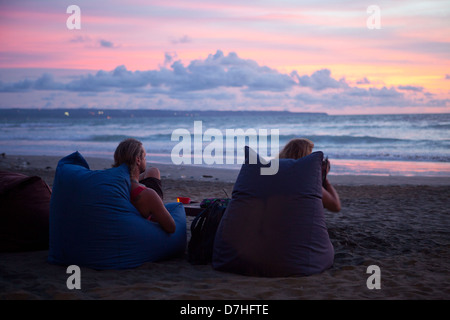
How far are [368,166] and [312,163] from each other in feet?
34.0

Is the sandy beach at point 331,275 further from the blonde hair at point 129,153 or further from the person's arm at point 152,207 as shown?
→ the blonde hair at point 129,153

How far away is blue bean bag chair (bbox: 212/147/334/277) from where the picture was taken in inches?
126

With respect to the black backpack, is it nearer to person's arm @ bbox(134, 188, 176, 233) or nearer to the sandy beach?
the sandy beach

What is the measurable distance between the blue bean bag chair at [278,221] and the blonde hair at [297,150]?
0.22 m

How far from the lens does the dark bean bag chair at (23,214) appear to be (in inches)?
148

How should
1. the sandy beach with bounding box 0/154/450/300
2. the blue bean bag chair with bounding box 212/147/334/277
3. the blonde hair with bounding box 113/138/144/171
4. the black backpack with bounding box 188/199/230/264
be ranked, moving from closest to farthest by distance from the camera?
1. the sandy beach with bounding box 0/154/450/300
2. the blue bean bag chair with bounding box 212/147/334/277
3. the blonde hair with bounding box 113/138/144/171
4. the black backpack with bounding box 188/199/230/264

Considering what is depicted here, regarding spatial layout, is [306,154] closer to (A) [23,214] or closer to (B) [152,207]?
(B) [152,207]

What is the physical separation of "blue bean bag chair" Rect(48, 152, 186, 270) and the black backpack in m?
0.47

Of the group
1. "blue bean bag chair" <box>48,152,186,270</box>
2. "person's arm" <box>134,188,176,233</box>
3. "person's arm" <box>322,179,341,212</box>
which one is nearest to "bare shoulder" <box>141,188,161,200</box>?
"person's arm" <box>134,188,176,233</box>

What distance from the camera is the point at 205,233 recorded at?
3.72 m

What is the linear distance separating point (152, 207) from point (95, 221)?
18.3 inches

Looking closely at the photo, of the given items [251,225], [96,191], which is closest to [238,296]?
[251,225]

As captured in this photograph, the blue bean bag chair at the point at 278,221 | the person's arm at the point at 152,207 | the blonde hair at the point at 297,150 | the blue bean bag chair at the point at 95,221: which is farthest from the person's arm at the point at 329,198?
the blue bean bag chair at the point at 95,221
